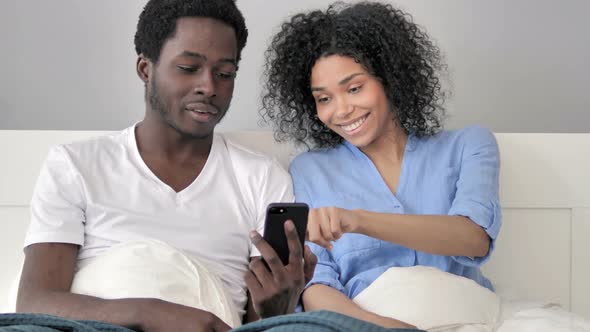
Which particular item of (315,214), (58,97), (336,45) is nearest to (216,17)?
(336,45)

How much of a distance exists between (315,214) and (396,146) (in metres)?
0.41

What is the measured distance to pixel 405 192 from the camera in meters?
1.61

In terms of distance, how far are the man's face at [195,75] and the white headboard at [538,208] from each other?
0.29 m

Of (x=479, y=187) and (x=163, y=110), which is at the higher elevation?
(x=163, y=110)

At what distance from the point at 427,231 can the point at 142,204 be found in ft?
1.73

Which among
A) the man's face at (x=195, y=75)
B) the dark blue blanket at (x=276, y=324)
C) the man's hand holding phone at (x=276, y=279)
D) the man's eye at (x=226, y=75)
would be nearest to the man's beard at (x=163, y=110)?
the man's face at (x=195, y=75)

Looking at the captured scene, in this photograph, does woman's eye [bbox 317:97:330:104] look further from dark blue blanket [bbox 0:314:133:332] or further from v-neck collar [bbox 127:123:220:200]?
dark blue blanket [bbox 0:314:133:332]

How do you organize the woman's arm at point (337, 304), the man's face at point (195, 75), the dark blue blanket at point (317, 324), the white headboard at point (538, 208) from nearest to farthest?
1. the dark blue blanket at point (317, 324)
2. the woman's arm at point (337, 304)
3. the man's face at point (195, 75)
4. the white headboard at point (538, 208)

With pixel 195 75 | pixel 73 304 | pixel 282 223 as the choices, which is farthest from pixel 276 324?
pixel 195 75

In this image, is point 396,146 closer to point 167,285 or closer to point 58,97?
point 167,285

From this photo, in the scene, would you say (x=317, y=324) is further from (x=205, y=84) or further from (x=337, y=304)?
(x=205, y=84)

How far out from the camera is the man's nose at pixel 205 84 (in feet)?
4.78

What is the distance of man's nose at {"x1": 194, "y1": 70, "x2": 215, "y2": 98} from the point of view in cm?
146

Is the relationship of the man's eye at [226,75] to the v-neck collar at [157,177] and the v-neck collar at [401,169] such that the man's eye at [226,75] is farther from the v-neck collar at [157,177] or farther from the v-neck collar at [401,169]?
the v-neck collar at [401,169]
